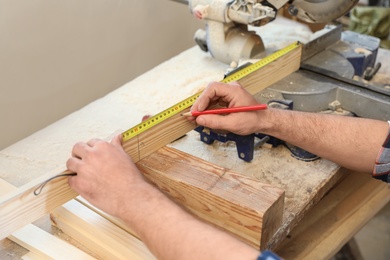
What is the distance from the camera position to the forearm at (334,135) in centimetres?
162

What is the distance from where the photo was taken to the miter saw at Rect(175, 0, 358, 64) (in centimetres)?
191

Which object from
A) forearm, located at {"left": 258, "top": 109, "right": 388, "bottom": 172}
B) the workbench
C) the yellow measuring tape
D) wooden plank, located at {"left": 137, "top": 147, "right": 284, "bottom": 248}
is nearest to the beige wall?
the workbench

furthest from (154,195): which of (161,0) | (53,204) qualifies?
(161,0)

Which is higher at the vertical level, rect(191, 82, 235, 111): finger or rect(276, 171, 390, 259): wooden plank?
rect(191, 82, 235, 111): finger

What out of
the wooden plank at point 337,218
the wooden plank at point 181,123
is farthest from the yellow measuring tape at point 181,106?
the wooden plank at point 337,218

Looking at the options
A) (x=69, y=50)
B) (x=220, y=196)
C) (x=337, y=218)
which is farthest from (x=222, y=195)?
(x=69, y=50)

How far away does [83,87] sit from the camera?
2.64 m

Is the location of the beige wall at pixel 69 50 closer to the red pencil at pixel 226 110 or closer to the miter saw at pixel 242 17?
A: the miter saw at pixel 242 17

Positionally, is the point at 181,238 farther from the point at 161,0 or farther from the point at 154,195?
the point at 161,0

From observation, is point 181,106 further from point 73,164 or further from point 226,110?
point 73,164

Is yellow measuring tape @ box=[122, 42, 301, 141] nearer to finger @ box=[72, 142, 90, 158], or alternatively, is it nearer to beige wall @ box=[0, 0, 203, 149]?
finger @ box=[72, 142, 90, 158]

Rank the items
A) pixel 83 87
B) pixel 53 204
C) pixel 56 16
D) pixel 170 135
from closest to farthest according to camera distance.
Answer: pixel 53 204, pixel 170 135, pixel 56 16, pixel 83 87

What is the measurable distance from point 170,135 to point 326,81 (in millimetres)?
704

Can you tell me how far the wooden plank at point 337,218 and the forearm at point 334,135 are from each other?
35 centimetres
